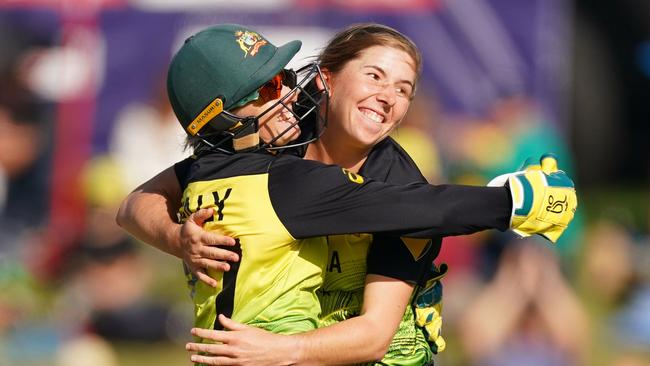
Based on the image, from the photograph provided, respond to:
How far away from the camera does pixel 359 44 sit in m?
3.77

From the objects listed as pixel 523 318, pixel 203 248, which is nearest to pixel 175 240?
pixel 203 248

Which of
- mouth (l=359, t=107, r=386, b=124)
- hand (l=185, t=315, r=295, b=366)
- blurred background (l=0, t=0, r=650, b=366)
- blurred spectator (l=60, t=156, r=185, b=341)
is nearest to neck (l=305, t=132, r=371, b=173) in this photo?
mouth (l=359, t=107, r=386, b=124)

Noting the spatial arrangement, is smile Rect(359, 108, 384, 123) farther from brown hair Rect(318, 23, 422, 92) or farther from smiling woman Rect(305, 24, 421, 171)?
brown hair Rect(318, 23, 422, 92)

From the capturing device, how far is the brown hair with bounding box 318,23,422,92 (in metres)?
3.73

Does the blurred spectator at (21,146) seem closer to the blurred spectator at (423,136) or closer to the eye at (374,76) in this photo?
the blurred spectator at (423,136)

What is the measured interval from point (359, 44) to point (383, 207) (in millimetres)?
672

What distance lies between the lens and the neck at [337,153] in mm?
3766

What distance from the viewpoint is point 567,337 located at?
25.6 feet

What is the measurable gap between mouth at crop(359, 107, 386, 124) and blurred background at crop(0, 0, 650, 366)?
4.56 metres

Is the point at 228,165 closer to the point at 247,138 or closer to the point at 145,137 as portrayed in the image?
the point at 247,138

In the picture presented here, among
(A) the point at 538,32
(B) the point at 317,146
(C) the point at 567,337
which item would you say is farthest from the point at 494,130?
(B) the point at 317,146

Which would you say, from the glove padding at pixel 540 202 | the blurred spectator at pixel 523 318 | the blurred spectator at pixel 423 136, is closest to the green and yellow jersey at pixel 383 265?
the glove padding at pixel 540 202

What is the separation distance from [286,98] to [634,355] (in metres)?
5.21

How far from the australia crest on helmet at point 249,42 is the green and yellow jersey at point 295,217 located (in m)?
0.30
